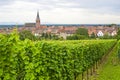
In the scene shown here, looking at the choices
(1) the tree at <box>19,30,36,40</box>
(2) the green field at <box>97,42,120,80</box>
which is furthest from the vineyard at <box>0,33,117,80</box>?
(2) the green field at <box>97,42,120,80</box>

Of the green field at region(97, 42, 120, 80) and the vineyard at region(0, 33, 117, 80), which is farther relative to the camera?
the green field at region(97, 42, 120, 80)

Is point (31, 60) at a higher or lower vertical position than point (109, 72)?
higher

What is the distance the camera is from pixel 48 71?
1013 centimetres

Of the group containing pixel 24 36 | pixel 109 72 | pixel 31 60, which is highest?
pixel 31 60

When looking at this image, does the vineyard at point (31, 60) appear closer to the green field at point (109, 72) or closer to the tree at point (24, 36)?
the tree at point (24, 36)

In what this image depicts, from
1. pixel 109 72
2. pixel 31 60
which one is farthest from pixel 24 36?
pixel 31 60

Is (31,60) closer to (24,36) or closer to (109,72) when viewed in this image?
(24,36)

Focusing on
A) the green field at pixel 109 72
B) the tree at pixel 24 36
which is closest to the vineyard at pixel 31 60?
the tree at pixel 24 36

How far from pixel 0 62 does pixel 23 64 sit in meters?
1.30

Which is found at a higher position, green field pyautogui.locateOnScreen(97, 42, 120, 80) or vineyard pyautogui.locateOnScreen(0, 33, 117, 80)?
vineyard pyautogui.locateOnScreen(0, 33, 117, 80)

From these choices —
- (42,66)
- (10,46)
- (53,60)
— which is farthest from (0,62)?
(53,60)

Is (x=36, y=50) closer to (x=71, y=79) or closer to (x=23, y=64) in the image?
(x=23, y=64)

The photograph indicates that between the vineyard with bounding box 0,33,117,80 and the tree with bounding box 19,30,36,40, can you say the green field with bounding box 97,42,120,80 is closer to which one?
the tree with bounding box 19,30,36,40

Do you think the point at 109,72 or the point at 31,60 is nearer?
the point at 31,60
